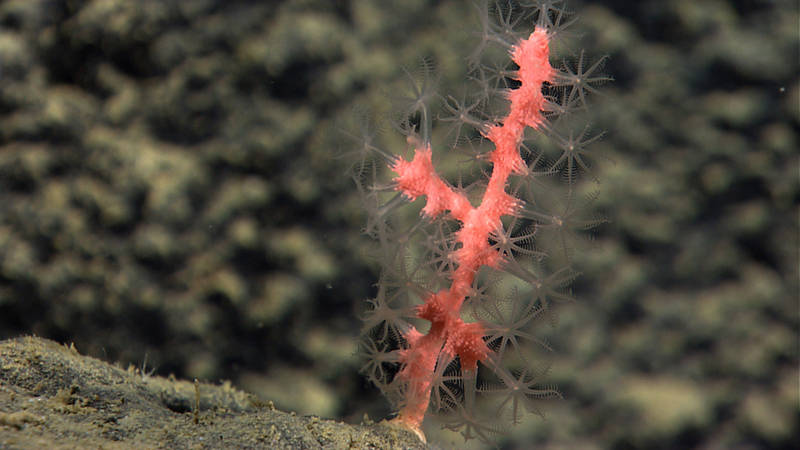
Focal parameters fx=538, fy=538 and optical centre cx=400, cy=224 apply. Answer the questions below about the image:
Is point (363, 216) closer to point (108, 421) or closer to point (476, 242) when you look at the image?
point (476, 242)

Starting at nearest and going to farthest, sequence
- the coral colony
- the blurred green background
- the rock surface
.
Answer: the rock surface
the coral colony
the blurred green background

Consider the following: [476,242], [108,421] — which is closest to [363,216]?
[476,242]

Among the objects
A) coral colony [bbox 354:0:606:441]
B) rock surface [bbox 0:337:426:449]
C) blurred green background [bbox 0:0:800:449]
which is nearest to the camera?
rock surface [bbox 0:337:426:449]

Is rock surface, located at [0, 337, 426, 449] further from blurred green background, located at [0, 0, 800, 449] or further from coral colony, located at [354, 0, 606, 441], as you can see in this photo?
blurred green background, located at [0, 0, 800, 449]

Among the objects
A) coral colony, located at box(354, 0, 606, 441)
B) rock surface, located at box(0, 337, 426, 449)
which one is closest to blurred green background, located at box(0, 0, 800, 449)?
coral colony, located at box(354, 0, 606, 441)

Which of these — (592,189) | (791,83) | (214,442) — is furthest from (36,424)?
(791,83)

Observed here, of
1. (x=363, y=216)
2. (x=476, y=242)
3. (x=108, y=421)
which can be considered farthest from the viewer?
(x=363, y=216)

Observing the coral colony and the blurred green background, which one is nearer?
the coral colony

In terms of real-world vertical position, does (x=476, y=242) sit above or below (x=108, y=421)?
above
